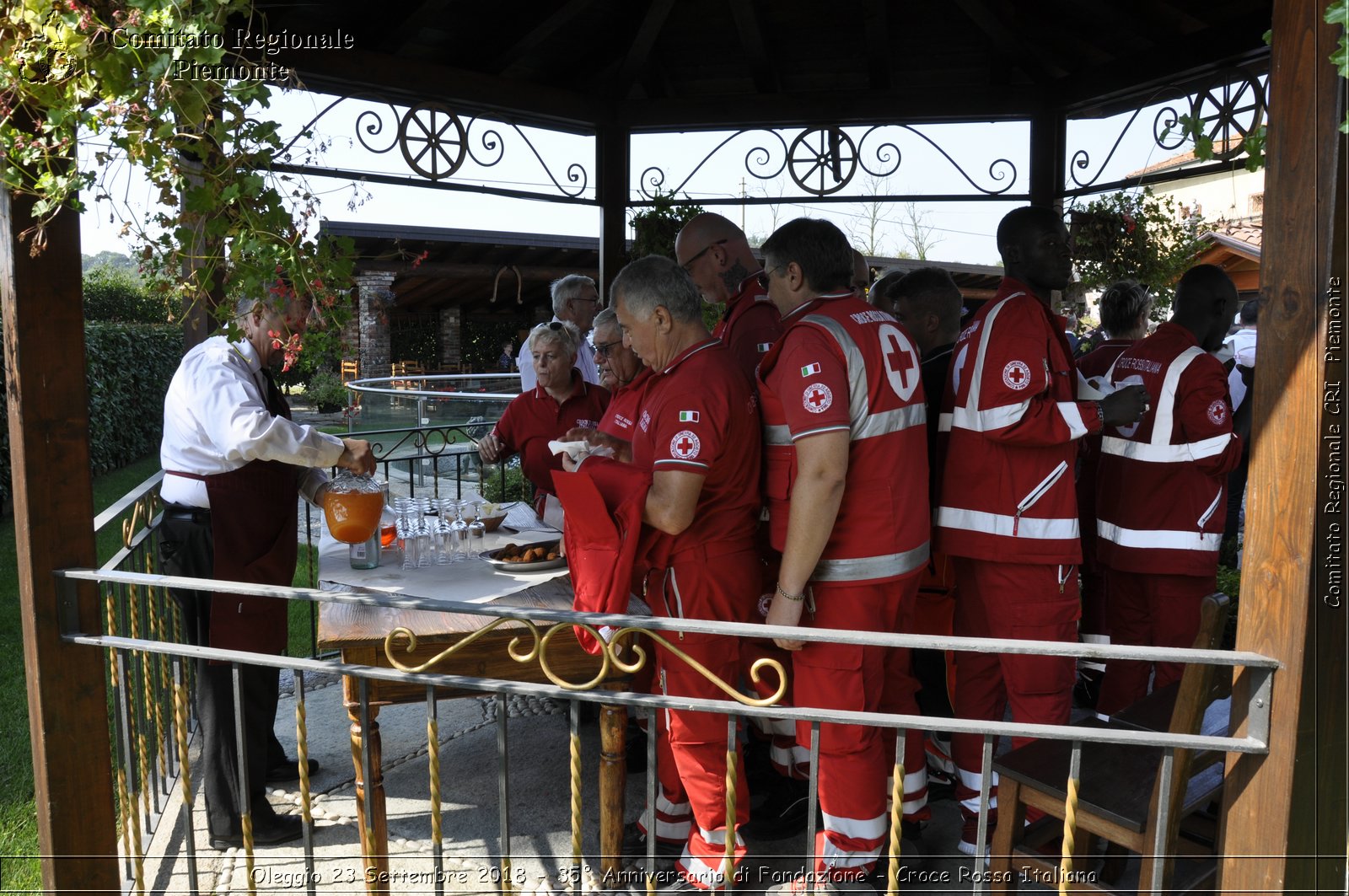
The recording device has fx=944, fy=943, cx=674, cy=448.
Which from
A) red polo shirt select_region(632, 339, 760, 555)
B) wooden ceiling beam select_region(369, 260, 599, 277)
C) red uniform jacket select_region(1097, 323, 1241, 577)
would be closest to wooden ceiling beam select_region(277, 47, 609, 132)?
red polo shirt select_region(632, 339, 760, 555)

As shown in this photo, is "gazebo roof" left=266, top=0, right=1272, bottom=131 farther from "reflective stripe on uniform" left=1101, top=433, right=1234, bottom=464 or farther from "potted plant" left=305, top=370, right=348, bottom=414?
"potted plant" left=305, top=370, right=348, bottom=414

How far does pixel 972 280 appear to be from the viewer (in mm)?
20062

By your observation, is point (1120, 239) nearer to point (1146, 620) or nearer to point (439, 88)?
point (1146, 620)

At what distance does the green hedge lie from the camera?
12750mm

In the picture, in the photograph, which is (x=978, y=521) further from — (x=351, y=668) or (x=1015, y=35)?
(x=1015, y=35)

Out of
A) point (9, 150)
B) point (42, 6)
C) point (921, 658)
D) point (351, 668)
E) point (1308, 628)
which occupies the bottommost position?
point (921, 658)

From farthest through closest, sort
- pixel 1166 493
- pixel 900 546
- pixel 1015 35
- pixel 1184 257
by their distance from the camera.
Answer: pixel 1184 257 → pixel 1015 35 → pixel 1166 493 → pixel 900 546

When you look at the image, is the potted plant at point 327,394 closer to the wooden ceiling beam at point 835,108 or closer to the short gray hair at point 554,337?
the wooden ceiling beam at point 835,108

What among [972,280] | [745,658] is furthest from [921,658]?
[972,280]

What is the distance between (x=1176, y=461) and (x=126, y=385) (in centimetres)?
1443

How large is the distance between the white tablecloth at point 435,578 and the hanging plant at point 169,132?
104 centimetres

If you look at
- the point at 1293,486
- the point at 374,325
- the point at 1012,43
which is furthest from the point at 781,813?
the point at 374,325

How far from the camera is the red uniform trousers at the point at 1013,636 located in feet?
10.3

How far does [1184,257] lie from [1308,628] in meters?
5.85
